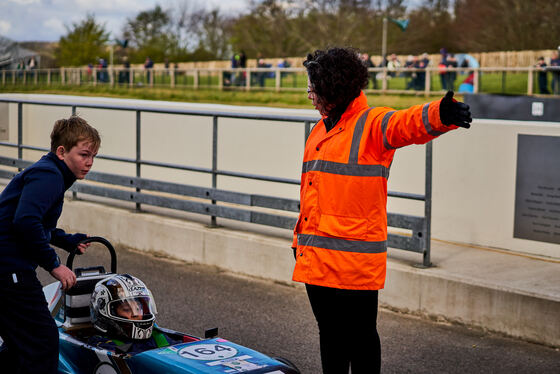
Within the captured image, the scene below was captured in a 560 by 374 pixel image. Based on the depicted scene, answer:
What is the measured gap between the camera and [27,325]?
4027 millimetres

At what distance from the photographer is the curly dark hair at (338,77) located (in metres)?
3.95

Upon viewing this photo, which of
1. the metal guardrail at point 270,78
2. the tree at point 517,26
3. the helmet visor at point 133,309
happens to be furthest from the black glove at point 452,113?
the tree at point 517,26

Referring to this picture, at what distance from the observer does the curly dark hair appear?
13.0 ft

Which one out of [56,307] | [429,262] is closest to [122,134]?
[429,262]

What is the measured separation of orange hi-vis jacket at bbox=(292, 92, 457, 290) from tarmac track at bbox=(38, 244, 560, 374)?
173cm

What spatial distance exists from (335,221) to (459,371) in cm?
213

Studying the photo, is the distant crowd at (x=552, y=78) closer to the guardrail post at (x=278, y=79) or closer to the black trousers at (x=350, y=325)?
the guardrail post at (x=278, y=79)

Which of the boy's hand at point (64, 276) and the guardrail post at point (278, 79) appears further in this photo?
the guardrail post at point (278, 79)

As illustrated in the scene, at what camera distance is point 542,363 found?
5691 mm

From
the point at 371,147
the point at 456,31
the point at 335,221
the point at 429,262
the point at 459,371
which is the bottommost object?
the point at 459,371

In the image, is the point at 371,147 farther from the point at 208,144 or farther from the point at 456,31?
the point at 456,31

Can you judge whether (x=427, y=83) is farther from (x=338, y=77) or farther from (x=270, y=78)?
(x=338, y=77)

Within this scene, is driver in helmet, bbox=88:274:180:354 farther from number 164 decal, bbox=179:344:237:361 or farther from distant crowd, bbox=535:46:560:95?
distant crowd, bbox=535:46:560:95

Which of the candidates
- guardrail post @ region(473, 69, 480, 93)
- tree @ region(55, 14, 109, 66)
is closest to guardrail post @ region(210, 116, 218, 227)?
guardrail post @ region(473, 69, 480, 93)
